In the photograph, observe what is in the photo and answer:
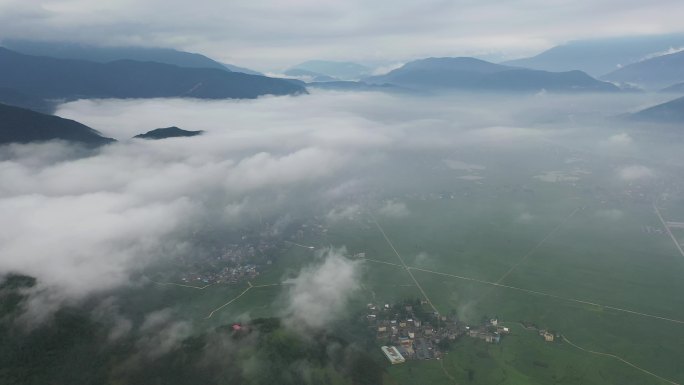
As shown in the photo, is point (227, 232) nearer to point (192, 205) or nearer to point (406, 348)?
point (192, 205)

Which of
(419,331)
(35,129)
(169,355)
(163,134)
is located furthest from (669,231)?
(35,129)

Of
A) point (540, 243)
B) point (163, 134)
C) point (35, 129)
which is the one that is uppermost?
point (35, 129)

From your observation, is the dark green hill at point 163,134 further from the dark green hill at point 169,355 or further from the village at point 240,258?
the dark green hill at point 169,355

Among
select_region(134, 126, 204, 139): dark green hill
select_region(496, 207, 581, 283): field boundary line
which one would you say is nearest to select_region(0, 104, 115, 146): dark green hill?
select_region(134, 126, 204, 139): dark green hill

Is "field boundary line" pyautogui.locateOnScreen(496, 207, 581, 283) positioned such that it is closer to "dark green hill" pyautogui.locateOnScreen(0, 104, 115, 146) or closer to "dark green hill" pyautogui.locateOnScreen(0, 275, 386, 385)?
"dark green hill" pyautogui.locateOnScreen(0, 275, 386, 385)

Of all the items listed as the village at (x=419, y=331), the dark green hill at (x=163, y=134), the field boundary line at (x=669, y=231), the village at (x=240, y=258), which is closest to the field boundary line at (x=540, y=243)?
the village at (x=419, y=331)

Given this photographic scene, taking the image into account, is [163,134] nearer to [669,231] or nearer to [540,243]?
[540,243]
